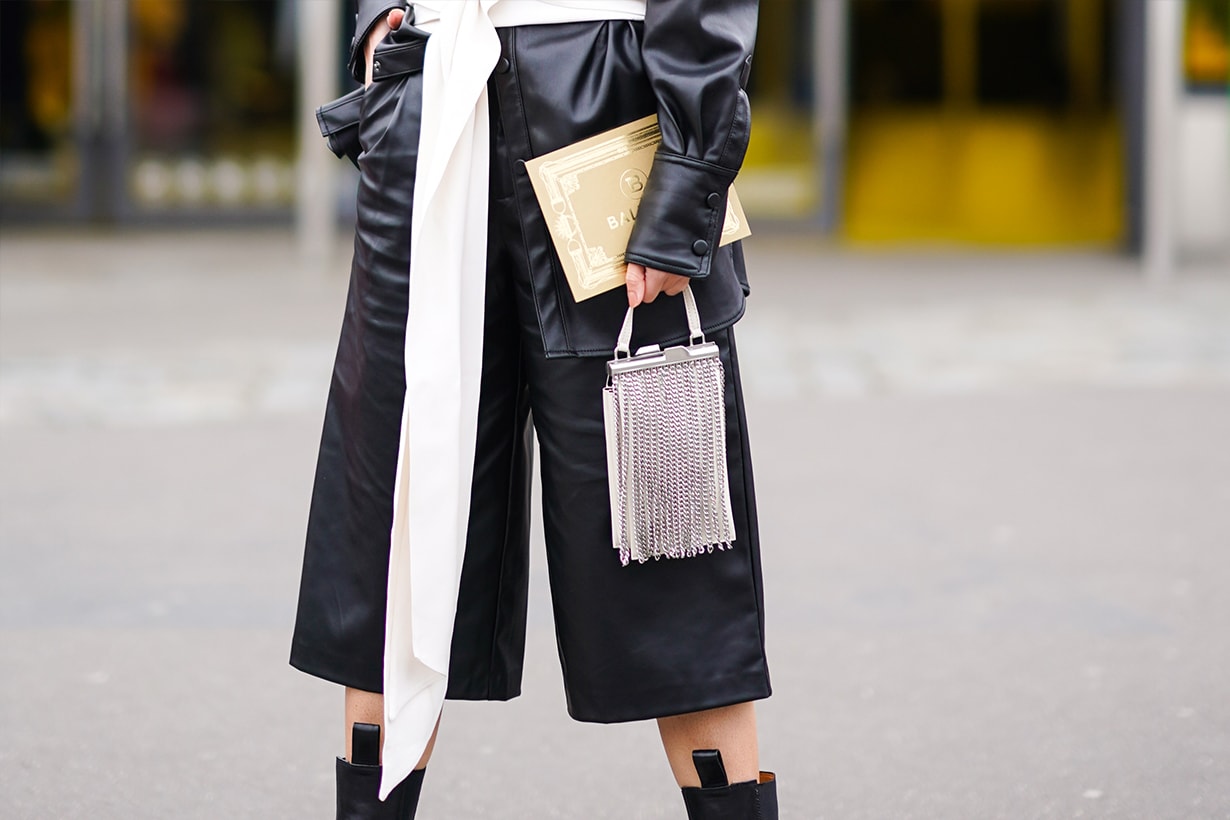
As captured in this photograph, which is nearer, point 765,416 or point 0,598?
point 0,598

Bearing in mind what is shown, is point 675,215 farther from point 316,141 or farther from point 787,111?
point 787,111

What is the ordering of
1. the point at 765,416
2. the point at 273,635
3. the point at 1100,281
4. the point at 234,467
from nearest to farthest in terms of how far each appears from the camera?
the point at 273,635
the point at 234,467
the point at 765,416
the point at 1100,281

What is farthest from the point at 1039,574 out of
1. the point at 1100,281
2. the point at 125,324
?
the point at 1100,281

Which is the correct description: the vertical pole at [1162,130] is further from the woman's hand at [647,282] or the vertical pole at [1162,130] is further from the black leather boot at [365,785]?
the black leather boot at [365,785]

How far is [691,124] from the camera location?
2.31m

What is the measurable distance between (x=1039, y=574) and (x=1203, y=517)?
0.83m

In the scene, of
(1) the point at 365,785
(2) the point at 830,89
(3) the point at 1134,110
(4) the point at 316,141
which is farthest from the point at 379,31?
(2) the point at 830,89

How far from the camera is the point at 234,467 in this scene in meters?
5.95

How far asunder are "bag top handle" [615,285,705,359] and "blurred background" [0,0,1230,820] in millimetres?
1194

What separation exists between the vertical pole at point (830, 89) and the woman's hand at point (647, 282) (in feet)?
35.8

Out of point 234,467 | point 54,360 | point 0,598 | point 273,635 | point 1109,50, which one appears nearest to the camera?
point 273,635

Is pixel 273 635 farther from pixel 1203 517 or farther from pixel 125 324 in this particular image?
pixel 125 324

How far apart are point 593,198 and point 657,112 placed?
0.14 meters

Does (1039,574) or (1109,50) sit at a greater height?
(1109,50)
